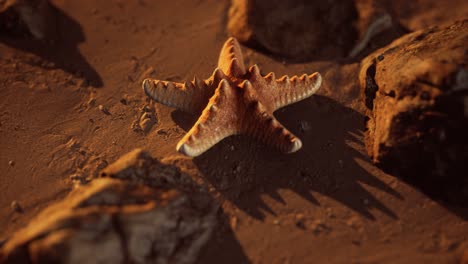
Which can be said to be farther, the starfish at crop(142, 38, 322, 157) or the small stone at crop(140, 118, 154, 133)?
the small stone at crop(140, 118, 154, 133)

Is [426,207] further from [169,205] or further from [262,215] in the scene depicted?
[169,205]

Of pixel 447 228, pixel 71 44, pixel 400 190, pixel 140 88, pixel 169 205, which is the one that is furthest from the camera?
pixel 71 44

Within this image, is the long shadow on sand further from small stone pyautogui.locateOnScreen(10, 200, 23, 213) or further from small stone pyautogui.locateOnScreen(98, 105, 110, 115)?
small stone pyautogui.locateOnScreen(10, 200, 23, 213)

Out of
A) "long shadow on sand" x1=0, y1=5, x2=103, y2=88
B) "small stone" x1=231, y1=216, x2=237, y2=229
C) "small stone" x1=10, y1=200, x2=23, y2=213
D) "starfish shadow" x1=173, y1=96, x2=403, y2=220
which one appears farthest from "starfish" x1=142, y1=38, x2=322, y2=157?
"small stone" x1=10, y1=200, x2=23, y2=213

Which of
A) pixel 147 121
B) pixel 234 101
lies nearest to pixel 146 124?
pixel 147 121

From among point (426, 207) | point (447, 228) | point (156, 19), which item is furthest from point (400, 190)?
point (156, 19)

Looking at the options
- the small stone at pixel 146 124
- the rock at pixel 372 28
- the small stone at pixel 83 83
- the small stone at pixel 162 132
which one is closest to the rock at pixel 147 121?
the small stone at pixel 146 124

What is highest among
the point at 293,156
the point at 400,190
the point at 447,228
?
the point at 293,156

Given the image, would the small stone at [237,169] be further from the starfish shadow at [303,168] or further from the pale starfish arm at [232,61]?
the pale starfish arm at [232,61]
